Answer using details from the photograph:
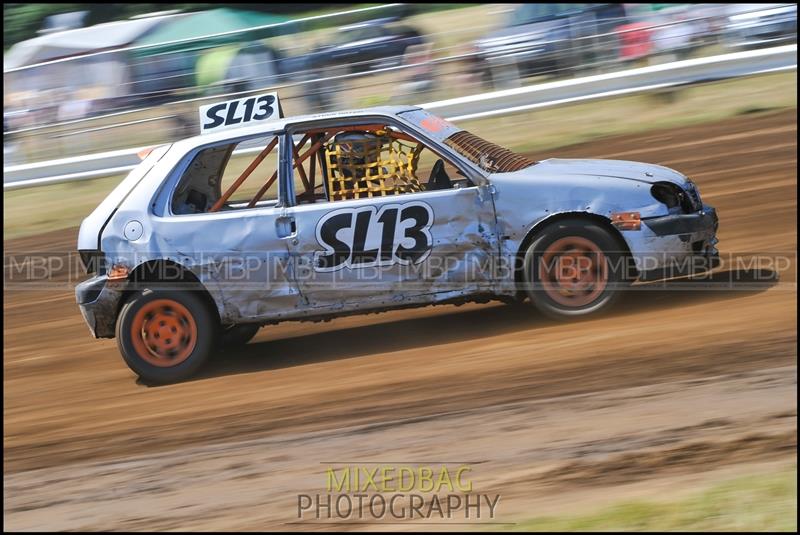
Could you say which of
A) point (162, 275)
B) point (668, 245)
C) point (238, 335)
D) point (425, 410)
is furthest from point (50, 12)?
point (425, 410)

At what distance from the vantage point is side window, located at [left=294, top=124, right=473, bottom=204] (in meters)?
6.74

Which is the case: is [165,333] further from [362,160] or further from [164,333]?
[362,160]

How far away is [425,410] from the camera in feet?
19.1

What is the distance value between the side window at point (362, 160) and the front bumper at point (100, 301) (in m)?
1.45

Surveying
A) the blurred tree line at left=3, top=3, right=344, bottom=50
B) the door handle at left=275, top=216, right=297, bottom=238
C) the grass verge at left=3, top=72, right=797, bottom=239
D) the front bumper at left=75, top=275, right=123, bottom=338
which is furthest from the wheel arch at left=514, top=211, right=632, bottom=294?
the blurred tree line at left=3, top=3, right=344, bottom=50

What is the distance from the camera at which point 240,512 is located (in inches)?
192

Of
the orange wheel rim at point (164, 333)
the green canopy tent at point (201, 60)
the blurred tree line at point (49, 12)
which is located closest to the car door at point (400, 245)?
the orange wheel rim at point (164, 333)

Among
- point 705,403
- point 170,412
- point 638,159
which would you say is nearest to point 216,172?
point 170,412

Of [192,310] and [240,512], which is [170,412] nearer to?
[192,310]

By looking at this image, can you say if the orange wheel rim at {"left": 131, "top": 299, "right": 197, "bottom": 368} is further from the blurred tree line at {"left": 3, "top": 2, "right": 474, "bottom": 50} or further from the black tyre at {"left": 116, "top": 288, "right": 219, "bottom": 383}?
the blurred tree line at {"left": 3, "top": 2, "right": 474, "bottom": 50}

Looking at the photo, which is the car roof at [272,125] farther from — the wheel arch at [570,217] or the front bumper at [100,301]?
the wheel arch at [570,217]

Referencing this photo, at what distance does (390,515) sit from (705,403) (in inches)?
72.8

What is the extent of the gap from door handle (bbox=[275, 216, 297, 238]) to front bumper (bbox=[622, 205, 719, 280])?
2.14m

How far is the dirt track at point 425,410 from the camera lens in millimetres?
4934
